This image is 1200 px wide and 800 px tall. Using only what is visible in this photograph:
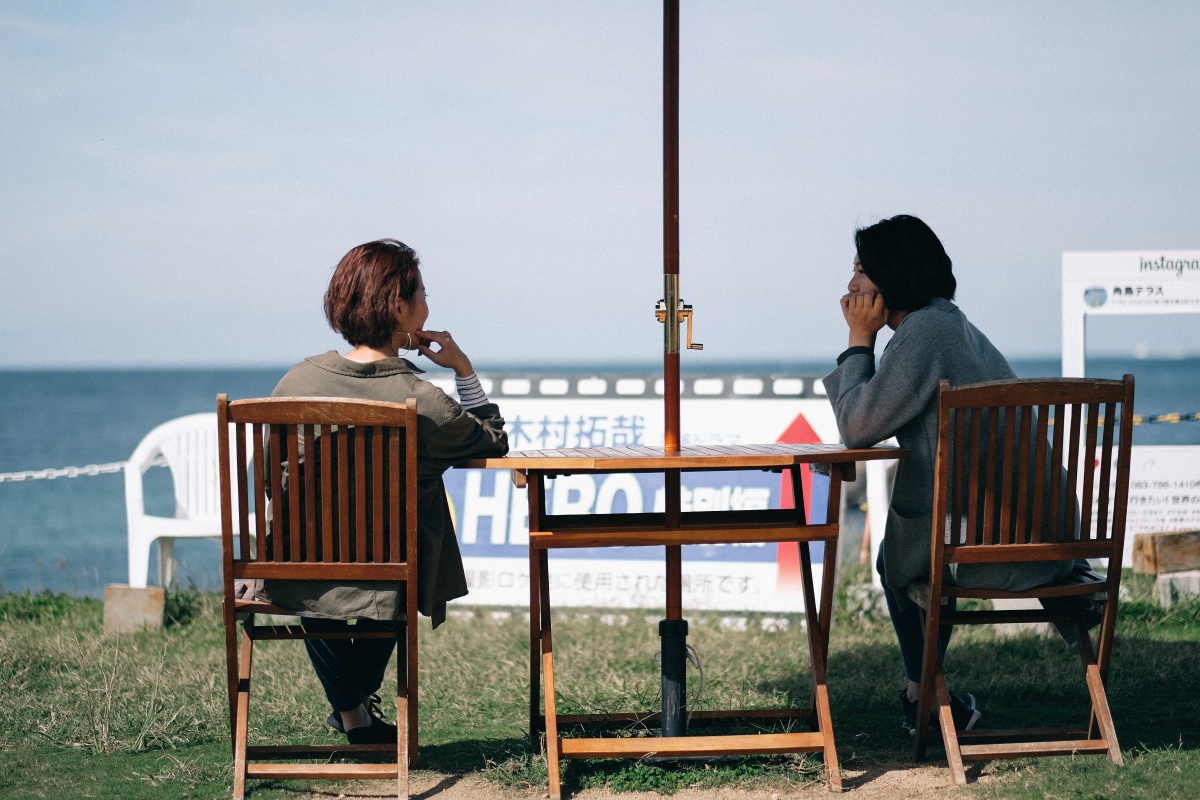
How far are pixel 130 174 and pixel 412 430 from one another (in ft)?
174

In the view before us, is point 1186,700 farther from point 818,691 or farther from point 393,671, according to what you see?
point 393,671

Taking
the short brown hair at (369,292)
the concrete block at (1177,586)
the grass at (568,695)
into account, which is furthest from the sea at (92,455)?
the short brown hair at (369,292)

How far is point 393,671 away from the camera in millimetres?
5180

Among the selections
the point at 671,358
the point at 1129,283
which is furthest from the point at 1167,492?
the point at 671,358

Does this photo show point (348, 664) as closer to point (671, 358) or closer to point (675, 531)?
point (675, 531)

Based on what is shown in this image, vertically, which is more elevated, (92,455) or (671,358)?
(671,358)

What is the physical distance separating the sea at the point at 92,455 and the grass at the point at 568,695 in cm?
149

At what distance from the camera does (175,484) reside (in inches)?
253

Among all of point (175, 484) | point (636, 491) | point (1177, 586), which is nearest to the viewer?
point (1177, 586)

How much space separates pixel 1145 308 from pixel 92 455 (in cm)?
4155

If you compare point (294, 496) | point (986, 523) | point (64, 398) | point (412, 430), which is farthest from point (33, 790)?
point (64, 398)

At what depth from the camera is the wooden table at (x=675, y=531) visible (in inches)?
129

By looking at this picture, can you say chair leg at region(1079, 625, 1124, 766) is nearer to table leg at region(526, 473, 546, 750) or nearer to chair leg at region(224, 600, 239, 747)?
table leg at region(526, 473, 546, 750)

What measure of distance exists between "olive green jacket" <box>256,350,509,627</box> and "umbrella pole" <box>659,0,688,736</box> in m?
0.51
